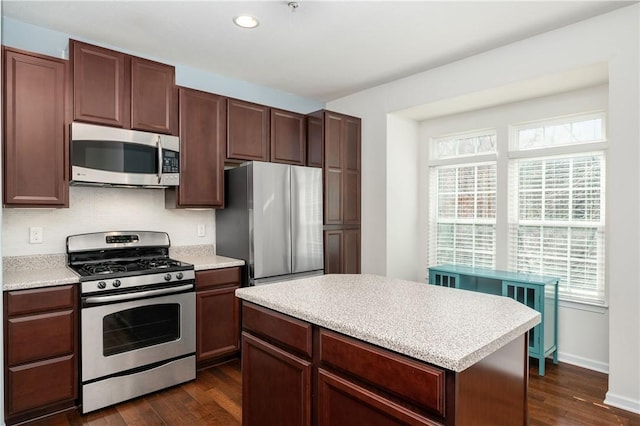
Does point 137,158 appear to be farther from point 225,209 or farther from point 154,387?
point 154,387

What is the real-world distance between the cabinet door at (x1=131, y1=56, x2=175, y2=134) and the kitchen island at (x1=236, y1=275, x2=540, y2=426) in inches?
69.3

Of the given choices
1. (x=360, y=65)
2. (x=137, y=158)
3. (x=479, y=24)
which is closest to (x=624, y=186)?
(x=479, y=24)

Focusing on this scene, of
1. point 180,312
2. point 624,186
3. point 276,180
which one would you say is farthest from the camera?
point 276,180

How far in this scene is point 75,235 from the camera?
9.72 ft

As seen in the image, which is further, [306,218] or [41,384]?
[306,218]

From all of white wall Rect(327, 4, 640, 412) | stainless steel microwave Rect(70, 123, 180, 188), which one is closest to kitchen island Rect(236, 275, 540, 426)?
white wall Rect(327, 4, 640, 412)

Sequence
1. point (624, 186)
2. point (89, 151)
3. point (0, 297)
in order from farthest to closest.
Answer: point (89, 151) → point (624, 186) → point (0, 297)

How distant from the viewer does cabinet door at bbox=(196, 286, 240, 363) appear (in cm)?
308

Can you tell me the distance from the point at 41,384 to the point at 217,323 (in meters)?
1.20

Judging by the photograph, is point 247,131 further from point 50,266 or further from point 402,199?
point 50,266

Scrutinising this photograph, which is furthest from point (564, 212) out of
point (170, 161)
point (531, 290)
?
point (170, 161)

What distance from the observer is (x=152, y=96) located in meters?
3.03

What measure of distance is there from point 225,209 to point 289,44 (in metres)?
1.57

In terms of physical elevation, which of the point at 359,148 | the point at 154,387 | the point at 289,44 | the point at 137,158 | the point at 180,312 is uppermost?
the point at 289,44
